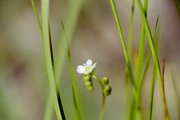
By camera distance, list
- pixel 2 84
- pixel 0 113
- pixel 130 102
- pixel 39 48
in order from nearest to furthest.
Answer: pixel 130 102
pixel 0 113
pixel 2 84
pixel 39 48

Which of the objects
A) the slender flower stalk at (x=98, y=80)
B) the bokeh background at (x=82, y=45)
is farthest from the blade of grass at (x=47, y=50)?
the bokeh background at (x=82, y=45)

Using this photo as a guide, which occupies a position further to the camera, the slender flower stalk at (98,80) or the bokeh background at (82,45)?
the bokeh background at (82,45)

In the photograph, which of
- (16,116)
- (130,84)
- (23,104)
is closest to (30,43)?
(23,104)

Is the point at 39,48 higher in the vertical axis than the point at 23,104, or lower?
higher

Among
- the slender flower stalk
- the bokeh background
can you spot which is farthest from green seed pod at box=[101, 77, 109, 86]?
the bokeh background

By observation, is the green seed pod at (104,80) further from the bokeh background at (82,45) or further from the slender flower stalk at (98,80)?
the bokeh background at (82,45)

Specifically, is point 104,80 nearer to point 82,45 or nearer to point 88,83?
point 88,83

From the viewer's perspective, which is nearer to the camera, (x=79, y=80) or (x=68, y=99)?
(x=68, y=99)

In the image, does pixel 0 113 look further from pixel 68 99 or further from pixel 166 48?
pixel 166 48

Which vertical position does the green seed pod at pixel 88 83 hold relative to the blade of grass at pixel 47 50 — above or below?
below
